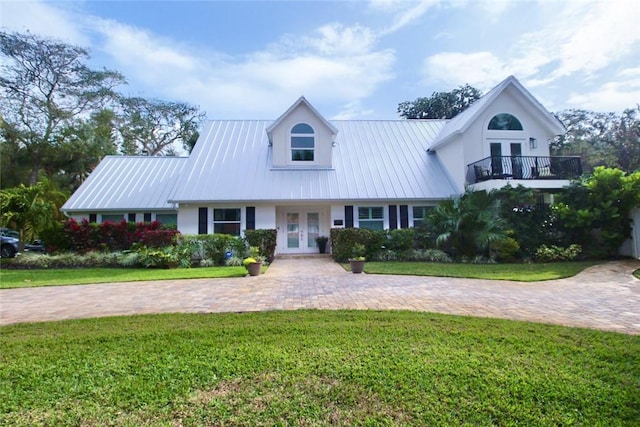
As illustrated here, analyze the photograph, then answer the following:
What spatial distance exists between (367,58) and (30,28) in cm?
2804

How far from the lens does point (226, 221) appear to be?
1487 centimetres

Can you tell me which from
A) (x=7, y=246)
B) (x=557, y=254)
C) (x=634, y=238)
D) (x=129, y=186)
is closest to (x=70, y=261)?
(x=129, y=186)

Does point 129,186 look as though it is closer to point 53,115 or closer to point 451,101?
A: point 53,115

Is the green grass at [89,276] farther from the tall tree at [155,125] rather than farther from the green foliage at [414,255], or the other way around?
the tall tree at [155,125]

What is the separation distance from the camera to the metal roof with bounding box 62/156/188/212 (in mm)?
15562

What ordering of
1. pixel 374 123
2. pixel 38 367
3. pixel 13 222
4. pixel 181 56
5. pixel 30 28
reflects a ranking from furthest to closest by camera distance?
pixel 30 28 → pixel 374 123 → pixel 13 222 → pixel 181 56 → pixel 38 367

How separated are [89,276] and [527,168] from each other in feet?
60.4

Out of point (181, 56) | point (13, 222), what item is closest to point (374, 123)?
point (181, 56)

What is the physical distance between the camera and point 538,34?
10148mm

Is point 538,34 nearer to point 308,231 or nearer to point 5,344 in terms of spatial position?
point 308,231

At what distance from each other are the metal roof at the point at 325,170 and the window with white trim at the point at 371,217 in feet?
2.48


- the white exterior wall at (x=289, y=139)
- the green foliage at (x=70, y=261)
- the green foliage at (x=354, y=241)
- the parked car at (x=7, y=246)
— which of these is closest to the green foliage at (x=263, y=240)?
the green foliage at (x=354, y=241)

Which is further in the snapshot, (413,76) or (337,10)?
(413,76)

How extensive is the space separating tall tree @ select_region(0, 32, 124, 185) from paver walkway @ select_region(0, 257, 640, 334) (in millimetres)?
25727
